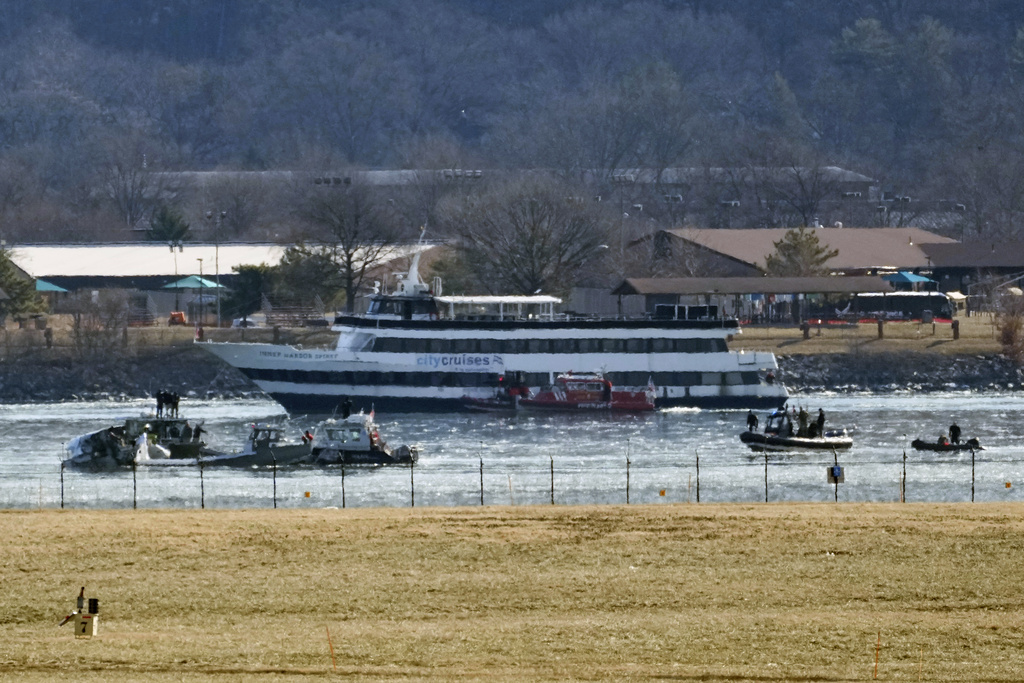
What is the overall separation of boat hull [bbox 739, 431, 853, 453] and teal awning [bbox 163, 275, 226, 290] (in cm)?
5868

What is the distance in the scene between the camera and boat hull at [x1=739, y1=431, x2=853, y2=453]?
63.5 metres

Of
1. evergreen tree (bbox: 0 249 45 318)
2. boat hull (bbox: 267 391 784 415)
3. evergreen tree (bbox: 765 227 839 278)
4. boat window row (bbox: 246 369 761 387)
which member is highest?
evergreen tree (bbox: 765 227 839 278)

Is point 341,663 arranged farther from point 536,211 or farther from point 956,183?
point 956,183

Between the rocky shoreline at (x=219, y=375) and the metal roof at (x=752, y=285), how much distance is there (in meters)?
10.1

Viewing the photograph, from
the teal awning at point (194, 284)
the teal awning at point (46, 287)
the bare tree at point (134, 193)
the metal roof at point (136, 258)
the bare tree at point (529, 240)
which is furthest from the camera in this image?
the bare tree at point (134, 193)

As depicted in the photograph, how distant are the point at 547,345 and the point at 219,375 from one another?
17.6 metres

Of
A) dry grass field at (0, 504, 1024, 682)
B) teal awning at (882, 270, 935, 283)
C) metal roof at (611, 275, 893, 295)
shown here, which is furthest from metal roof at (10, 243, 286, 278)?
dry grass field at (0, 504, 1024, 682)

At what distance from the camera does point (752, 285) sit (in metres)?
110

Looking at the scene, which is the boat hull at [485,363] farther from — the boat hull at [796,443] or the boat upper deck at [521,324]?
the boat hull at [796,443]

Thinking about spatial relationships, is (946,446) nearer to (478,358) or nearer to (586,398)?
(586,398)

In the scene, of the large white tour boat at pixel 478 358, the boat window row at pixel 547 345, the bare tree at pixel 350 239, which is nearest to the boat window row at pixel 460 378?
the large white tour boat at pixel 478 358

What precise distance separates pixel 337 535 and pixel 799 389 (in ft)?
193

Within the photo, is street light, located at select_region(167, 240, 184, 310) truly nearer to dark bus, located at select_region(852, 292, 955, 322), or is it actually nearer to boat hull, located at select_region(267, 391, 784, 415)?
boat hull, located at select_region(267, 391, 784, 415)

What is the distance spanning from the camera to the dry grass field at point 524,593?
1131 inches
